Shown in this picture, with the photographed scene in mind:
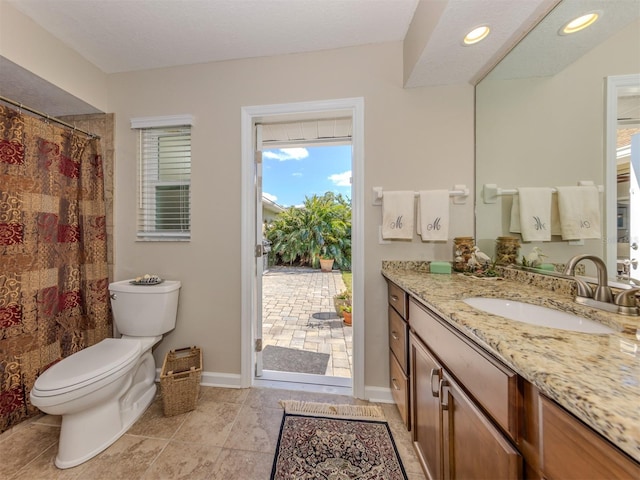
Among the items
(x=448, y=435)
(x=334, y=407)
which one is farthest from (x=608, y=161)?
(x=334, y=407)

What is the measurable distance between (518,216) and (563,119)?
0.48 metres

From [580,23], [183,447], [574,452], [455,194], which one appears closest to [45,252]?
[183,447]

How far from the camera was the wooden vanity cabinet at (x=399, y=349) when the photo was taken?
125 cm

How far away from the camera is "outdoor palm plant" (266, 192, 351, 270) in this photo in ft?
19.1

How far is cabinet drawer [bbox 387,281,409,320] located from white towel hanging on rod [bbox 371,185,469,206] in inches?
22.4

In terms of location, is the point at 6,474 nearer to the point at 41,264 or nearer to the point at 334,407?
the point at 41,264

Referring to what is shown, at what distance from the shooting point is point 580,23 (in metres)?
1.00

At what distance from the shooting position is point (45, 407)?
1.09m

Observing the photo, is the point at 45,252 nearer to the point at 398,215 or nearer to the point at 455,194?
the point at 398,215

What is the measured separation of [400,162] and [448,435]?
1.44 m

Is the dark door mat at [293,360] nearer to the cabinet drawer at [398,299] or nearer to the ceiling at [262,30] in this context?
the cabinet drawer at [398,299]

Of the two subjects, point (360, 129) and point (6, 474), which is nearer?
point (6, 474)

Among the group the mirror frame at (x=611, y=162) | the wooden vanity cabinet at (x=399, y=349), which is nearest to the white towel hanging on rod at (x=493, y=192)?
the mirror frame at (x=611, y=162)

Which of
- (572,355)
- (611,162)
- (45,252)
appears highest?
(611,162)
